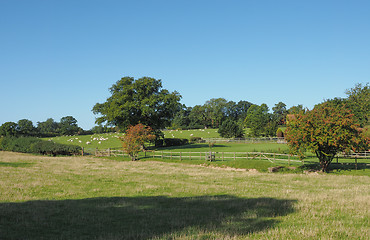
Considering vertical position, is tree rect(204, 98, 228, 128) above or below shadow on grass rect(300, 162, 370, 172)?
above

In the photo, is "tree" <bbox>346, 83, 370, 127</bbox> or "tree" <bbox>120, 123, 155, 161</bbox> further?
"tree" <bbox>346, 83, 370, 127</bbox>

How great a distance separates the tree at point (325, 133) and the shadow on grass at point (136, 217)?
14661 millimetres

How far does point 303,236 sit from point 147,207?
6009 mm

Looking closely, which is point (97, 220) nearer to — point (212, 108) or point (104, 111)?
point (104, 111)

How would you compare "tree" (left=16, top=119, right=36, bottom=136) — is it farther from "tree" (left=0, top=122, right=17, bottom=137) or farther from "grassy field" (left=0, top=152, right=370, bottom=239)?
"grassy field" (left=0, top=152, right=370, bottom=239)

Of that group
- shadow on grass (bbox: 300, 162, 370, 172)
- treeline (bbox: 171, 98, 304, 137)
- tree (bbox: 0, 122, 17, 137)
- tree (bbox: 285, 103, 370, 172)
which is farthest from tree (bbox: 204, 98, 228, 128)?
tree (bbox: 285, 103, 370, 172)

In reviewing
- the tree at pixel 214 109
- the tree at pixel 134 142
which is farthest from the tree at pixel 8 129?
the tree at pixel 214 109

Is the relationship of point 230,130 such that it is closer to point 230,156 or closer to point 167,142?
point 167,142

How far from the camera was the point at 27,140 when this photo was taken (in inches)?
2312

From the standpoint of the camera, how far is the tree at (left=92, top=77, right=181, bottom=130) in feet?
181

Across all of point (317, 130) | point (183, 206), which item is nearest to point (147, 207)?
point (183, 206)

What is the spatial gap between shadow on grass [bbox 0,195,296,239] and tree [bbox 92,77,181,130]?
42138mm

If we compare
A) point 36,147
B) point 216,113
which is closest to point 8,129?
point 36,147

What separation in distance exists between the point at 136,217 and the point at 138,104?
46.8 m
